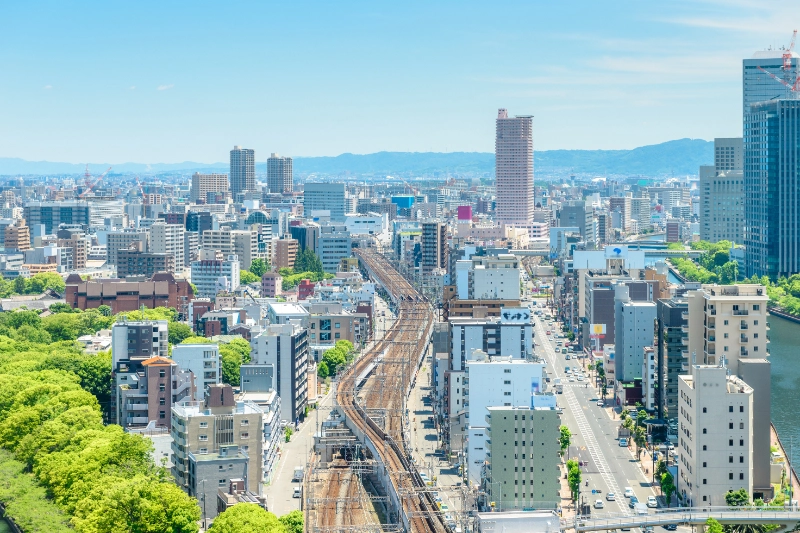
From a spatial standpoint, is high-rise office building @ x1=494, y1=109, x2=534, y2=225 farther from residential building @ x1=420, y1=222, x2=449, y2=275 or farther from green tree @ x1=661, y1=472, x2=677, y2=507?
green tree @ x1=661, y1=472, x2=677, y2=507

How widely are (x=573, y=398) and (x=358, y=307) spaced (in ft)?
38.7

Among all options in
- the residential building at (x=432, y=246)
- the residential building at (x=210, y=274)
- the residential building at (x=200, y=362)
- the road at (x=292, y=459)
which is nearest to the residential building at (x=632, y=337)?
the road at (x=292, y=459)

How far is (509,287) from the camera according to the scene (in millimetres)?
35031

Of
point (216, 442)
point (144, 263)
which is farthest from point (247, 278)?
point (216, 442)

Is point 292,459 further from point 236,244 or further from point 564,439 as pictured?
point 236,244

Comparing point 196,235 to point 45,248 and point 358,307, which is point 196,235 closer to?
point 45,248

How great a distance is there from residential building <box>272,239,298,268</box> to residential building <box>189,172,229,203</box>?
5519 cm

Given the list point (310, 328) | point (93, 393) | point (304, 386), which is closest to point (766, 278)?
point (310, 328)

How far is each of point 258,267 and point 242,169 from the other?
6826cm

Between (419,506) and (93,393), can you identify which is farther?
(93,393)

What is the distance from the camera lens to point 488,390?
23.2 metres

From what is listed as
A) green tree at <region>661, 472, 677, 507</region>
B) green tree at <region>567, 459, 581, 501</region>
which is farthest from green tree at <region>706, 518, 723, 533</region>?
green tree at <region>567, 459, 581, 501</region>

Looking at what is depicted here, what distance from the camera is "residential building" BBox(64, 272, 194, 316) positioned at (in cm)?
4362

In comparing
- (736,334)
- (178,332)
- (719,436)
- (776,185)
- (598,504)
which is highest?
(776,185)
